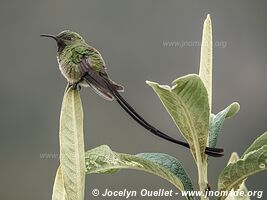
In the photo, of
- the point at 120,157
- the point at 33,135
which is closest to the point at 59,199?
the point at 120,157

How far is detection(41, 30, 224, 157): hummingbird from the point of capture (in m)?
0.70

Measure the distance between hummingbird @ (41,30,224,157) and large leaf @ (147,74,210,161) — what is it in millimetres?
17

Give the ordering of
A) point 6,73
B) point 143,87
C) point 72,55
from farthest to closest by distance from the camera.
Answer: point 6,73 → point 143,87 → point 72,55

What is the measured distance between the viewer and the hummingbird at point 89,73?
0.70 m

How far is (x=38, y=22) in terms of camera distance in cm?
543

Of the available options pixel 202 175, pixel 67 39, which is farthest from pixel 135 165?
pixel 67 39

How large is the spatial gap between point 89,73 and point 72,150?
0.10 metres

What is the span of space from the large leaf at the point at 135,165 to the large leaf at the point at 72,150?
8cm

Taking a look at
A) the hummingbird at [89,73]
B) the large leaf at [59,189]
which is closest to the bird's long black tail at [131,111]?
the hummingbird at [89,73]

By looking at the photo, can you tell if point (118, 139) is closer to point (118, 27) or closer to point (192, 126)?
point (118, 27)

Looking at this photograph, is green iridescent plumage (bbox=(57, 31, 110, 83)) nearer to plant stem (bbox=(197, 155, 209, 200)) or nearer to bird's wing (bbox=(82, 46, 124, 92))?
bird's wing (bbox=(82, 46, 124, 92))

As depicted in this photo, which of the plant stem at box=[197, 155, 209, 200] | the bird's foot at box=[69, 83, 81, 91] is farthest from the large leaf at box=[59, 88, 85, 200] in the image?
the plant stem at box=[197, 155, 209, 200]

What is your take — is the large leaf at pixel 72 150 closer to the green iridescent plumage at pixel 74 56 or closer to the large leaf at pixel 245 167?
the green iridescent plumage at pixel 74 56

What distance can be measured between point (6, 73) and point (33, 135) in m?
0.63
